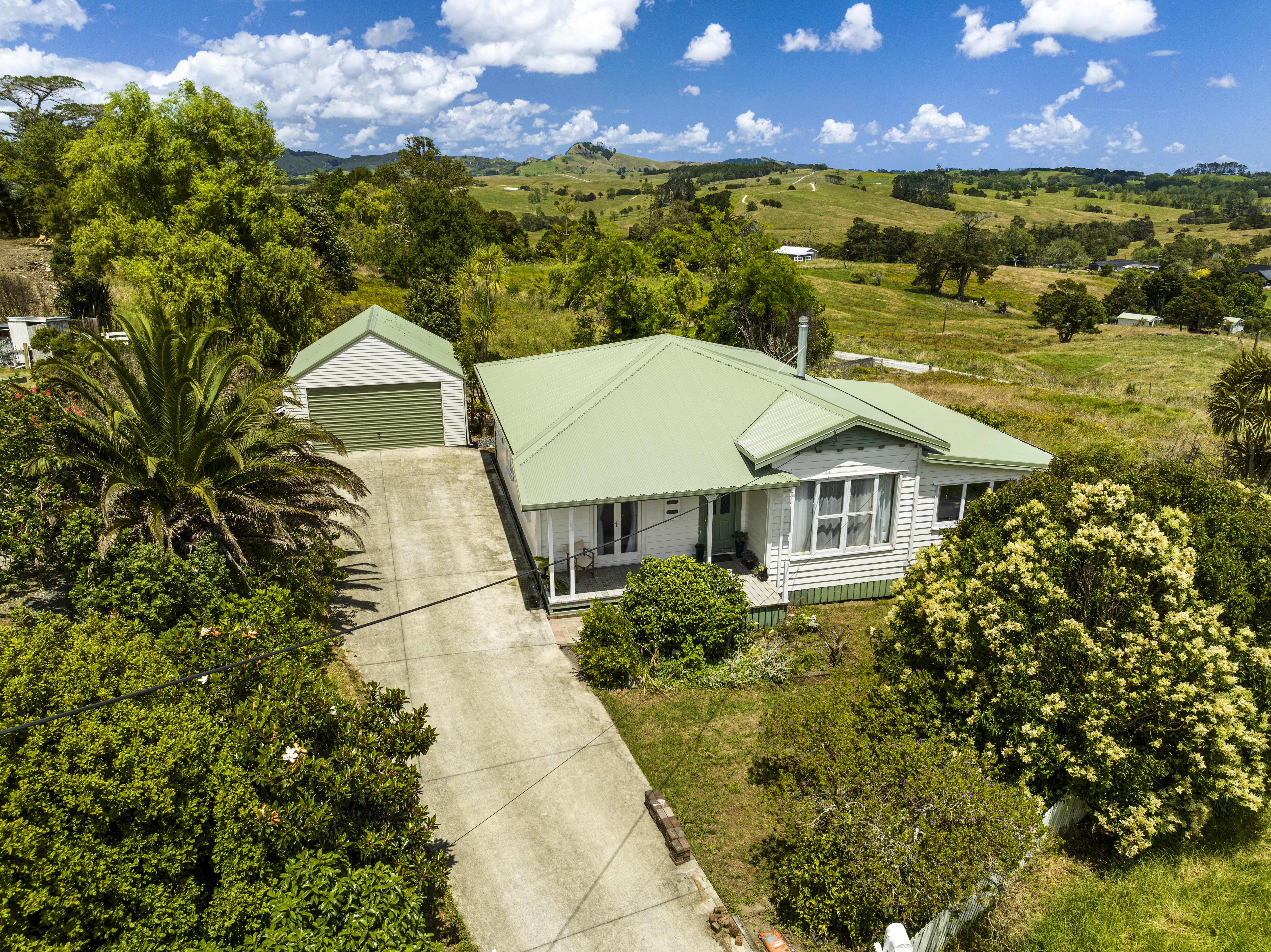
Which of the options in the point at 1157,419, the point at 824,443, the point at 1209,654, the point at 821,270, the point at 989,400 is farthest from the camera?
the point at 821,270

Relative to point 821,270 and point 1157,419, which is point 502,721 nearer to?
point 1157,419

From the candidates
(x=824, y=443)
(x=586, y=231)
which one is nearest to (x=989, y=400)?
(x=824, y=443)

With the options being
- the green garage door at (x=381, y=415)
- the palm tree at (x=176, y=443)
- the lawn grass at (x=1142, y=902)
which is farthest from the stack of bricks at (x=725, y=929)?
the green garage door at (x=381, y=415)

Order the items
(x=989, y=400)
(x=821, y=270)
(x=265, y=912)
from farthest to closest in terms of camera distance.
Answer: (x=821, y=270) → (x=989, y=400) → (x=265, y=912)

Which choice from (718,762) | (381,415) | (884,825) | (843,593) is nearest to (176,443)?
(718,762)

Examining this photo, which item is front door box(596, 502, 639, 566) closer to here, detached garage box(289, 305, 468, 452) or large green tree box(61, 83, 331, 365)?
detached garage box(289, 305, 468, 452)

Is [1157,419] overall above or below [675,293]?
below
